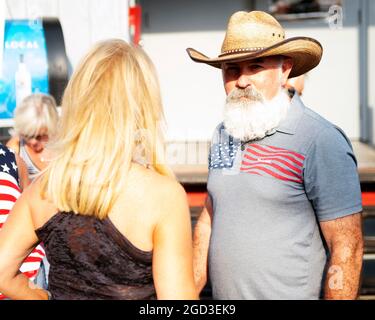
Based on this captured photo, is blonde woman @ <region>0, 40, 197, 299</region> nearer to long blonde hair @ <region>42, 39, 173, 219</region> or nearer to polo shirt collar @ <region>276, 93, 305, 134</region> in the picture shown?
long blonde hair @ <region>42, 39, 173, 219</region>

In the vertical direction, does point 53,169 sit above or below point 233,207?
above

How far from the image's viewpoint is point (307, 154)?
2395 mm

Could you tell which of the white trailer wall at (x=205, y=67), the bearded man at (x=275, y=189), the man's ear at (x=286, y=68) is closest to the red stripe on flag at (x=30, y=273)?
the bearded man at (x=275, y=189)

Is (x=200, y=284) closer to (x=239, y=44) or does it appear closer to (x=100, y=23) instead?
(x=239, y=44)

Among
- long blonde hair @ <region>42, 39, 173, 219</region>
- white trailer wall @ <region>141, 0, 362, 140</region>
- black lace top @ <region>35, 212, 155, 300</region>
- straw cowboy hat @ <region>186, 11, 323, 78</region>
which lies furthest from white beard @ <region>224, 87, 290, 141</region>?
white trailer wall @ <region>141, 0, 362, 140</region>

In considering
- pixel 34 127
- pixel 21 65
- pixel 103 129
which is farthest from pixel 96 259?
pixel 21 65

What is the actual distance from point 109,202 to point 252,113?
3.03 ft

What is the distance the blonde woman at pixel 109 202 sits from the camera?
186 centimetres

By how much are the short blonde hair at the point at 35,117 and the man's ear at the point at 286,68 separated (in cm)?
256

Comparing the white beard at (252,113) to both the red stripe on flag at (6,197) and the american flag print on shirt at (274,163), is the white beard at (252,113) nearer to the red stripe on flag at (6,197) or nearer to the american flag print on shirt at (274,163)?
the american flag print on shirt at (274,163)

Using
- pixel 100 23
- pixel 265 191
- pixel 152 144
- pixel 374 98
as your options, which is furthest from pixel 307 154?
pixel 374 98

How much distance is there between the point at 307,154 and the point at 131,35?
14.7 feet

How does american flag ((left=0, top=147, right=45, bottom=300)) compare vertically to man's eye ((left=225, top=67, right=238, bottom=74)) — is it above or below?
below

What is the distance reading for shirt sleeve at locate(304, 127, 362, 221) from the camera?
232cm
